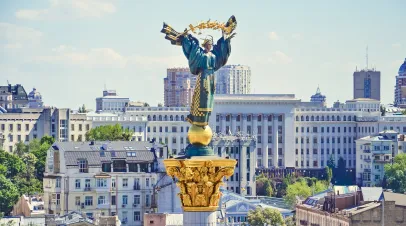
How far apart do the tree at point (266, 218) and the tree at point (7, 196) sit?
17.7 metres

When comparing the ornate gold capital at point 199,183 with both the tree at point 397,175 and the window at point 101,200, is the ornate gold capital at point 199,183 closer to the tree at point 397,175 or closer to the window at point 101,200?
the window at point 101,200

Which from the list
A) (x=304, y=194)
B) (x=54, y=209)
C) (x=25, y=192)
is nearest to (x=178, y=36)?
(x=54, y=209)

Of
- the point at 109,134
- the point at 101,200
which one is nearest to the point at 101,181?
the point at 101,200

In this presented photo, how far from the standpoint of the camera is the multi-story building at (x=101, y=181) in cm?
11938

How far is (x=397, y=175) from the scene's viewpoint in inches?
7234

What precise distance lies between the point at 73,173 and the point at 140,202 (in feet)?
16.0

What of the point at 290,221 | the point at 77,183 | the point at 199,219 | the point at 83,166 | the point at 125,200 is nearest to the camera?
the point at 199,219

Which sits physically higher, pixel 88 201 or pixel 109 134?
pixel 109 134

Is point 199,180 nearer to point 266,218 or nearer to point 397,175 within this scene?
point 266,218

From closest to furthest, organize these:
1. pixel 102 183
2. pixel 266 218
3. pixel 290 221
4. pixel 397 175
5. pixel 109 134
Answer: pixel 102 183 < pixel 266 218 < pixel 290 221 < pixel 109 134 < pixel 397 175

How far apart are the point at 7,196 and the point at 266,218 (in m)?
19.4

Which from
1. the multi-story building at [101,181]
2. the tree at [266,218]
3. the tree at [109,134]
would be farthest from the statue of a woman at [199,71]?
the tree at [109,134]

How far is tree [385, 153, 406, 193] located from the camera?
178 m

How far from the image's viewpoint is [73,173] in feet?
394
